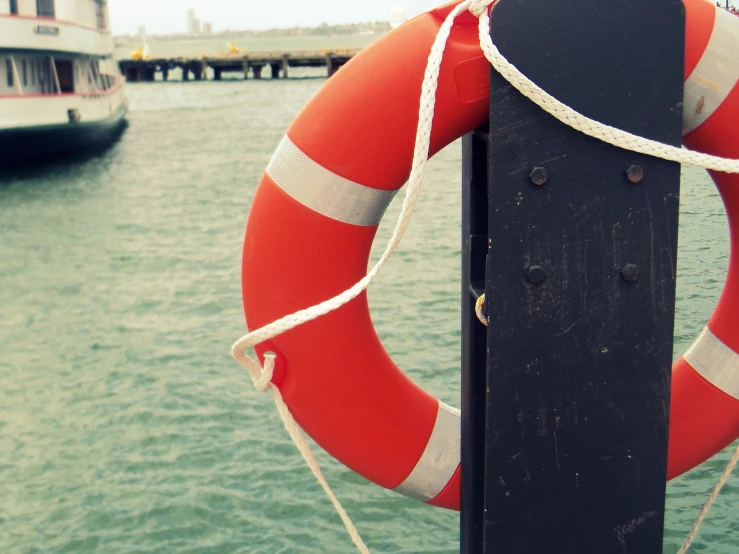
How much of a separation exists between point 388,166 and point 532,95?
0.34 meters

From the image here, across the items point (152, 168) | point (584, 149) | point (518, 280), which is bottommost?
point (152, 168)

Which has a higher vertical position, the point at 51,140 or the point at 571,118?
the point at 571,118

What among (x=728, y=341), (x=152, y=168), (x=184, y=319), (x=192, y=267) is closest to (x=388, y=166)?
(x=728, y=341)

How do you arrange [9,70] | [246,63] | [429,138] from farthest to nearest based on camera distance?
[246,63] → [9,70] → [429,138]

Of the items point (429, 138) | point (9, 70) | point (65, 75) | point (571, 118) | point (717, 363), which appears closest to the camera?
point (571, 118)

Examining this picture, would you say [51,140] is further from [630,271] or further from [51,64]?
[630,271]

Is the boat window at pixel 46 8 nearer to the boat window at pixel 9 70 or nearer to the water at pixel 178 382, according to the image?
the boat window at pixel 9 70

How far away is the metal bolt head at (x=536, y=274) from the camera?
1.67 meters

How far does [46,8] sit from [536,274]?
18.2 metres

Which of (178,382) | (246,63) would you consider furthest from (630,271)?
(246,63)

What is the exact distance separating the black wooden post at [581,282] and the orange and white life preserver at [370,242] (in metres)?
0.16

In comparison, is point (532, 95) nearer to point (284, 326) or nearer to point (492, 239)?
point (492, 239)

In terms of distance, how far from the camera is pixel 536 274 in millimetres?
1668

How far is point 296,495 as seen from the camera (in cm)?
459
